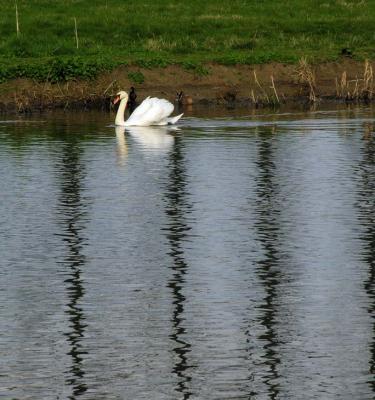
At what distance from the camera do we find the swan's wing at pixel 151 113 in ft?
116

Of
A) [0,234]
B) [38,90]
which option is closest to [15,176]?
[0,234]

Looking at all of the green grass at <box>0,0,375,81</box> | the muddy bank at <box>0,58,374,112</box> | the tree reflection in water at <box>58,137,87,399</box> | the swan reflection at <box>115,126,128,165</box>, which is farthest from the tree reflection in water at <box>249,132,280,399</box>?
the green grass at <box>0,0,375,81</box>

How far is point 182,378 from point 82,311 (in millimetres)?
2688

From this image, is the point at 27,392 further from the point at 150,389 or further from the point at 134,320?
the point at 134,320

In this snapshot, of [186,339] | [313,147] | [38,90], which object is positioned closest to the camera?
[186,339]

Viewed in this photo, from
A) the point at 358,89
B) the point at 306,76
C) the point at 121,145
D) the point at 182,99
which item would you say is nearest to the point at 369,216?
the point at 121,145

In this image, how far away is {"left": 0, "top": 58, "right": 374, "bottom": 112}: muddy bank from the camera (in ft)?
142

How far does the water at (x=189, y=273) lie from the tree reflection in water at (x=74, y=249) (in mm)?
30

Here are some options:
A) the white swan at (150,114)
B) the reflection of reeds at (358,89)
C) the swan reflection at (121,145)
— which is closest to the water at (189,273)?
the swan reflection at (121,145)

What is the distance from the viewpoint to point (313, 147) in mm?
29859

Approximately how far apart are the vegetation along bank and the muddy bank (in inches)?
1.2

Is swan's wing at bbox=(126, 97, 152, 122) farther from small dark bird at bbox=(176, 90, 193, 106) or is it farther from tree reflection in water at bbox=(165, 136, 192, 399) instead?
small dark bird at bbox=(176, 90, 193, 106)

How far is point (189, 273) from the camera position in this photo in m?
16.4

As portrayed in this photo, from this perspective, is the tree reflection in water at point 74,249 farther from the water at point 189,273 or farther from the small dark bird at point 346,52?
the small dark bird at point 346,52
